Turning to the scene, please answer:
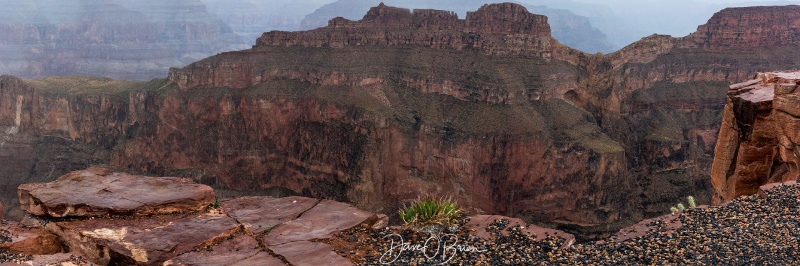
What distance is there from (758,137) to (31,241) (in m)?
19.4

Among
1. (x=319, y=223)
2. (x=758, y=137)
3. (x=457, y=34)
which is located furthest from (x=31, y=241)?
(x=457, y=34)

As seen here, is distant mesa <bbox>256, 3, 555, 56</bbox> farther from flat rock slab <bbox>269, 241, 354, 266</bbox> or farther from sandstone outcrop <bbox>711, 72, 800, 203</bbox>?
flat rock slab <bbox>269, 241, 354, 266</bbox>

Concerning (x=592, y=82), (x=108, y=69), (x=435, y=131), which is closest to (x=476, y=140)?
(x=435, y=131)

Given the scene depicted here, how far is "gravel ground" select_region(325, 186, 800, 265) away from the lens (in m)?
11.3

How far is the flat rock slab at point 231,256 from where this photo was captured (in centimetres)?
1167

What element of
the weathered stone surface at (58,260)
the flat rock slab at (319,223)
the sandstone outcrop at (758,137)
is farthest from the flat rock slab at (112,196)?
the sandstone outcrop at (758,137)

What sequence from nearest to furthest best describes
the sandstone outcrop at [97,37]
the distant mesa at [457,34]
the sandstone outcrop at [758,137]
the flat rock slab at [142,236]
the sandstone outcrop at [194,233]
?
the sandstone outcrop at [194,233] → the flat rock slab at [142,236] → the sandstone outcrop at [758,137] → the distant mesa at [457,34] → the sandstone outcrop at [97,37]

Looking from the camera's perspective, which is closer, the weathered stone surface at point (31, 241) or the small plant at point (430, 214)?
the weathered stone surface at point (31, 241)

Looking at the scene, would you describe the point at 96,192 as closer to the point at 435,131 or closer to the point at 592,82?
the point at 435,131

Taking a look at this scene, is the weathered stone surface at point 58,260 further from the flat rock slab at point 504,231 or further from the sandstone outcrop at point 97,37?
the sandstone outcrop at point 97,37

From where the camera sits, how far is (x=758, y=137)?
19.0 metres

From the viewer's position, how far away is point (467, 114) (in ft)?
177

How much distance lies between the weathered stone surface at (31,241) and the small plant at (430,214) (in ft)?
24.2

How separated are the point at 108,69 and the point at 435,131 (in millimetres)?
86591
